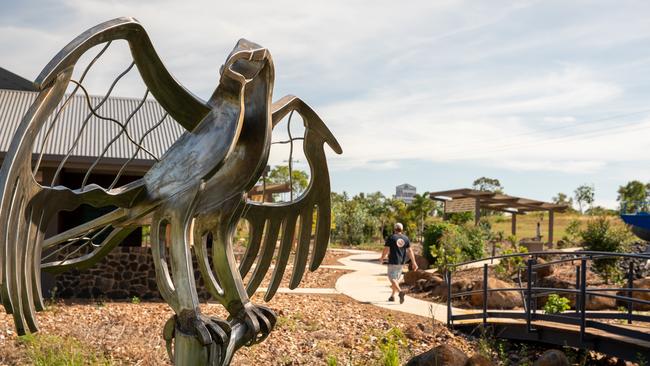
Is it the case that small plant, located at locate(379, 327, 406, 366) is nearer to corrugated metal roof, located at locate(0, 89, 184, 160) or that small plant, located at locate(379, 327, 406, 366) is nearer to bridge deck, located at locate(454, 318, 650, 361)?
bridge deck, located at locate(454, 318, 650, 361)

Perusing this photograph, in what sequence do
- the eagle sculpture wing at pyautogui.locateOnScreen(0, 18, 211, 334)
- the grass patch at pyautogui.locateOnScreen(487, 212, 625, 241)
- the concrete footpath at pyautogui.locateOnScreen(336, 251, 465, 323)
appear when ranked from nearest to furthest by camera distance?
the eagle sculpture wing at pyautogui.locateOnScreen(0, 18, 211, 334) < the concrete footpath at pyautogui.locateOnScreen(336, 251, 465, 323) < the grass patch at pyautogui.locateOnScreen(487, 212, 625, 241)

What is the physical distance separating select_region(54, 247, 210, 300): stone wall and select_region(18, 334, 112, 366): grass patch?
415cm

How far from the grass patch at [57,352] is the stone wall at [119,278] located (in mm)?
4151

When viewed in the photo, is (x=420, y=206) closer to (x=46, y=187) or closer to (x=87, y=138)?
(x=87, y=138)

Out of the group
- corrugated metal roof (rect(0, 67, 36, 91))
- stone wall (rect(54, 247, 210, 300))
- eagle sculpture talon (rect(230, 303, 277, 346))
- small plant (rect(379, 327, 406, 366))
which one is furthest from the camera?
corrugated metal roof (rect(0, 67, 36, 91))

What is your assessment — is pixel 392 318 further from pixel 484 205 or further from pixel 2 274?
pixel 484 205

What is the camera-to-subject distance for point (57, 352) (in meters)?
8.09

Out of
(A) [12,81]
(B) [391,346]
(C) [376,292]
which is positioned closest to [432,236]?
(C) [376,292]

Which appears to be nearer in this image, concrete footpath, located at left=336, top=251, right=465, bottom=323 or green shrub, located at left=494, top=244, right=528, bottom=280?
concrete footpath, located at left=336, top=251, right=465, bottom=323

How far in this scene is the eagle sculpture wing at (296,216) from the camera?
19.7 ft

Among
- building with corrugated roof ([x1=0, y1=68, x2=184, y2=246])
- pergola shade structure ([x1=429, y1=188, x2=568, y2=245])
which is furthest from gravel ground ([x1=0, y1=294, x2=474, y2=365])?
pergola shade structure ([x1=429, y1=188, x2=568, y2=245])

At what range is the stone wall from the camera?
41.9ft

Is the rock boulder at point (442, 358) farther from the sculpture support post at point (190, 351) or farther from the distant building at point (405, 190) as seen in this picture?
the distant building at point (405, 190)

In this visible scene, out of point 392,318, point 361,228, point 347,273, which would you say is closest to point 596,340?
point 392,318
